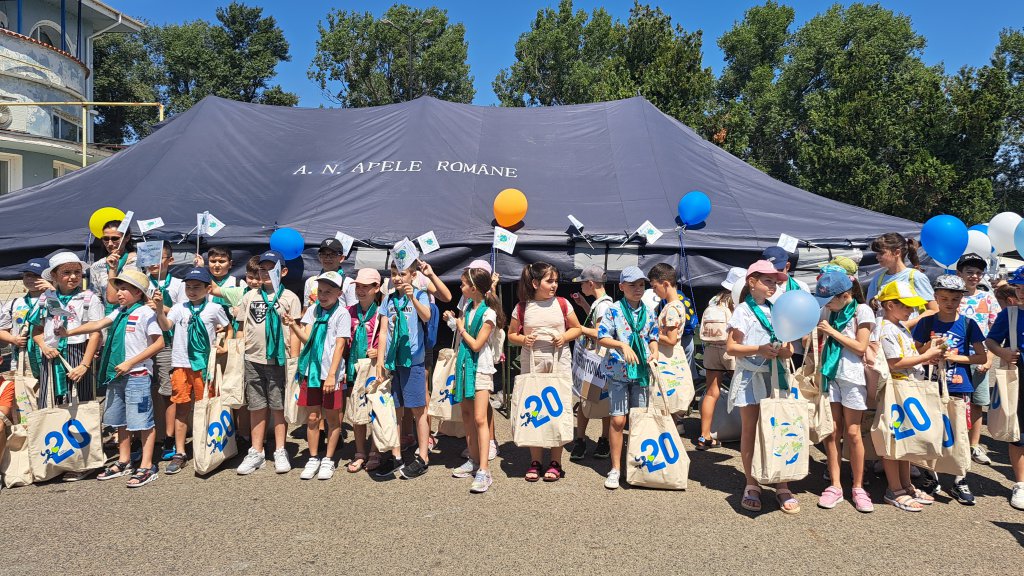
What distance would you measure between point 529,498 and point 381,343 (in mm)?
1515

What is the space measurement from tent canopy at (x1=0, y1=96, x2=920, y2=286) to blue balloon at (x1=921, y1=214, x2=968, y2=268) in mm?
964

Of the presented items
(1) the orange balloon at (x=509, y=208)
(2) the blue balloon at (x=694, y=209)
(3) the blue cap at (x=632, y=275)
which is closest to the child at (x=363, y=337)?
(3) the blue cap at (x=632, y=275)

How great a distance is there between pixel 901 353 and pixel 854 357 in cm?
30

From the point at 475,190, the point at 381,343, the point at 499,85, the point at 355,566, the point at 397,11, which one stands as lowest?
the point at 355,566

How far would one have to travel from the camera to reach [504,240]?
6473 millimetres

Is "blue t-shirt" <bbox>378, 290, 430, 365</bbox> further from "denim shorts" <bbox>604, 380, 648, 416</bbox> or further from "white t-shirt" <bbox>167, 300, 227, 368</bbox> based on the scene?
"denim shorts" <bbox>604, 380, 648, 416</bbox>

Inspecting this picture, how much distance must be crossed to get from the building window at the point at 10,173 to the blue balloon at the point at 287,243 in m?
14.1

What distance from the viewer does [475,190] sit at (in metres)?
7.82

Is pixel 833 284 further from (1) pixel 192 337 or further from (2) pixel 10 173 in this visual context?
(2) pixel 10 173

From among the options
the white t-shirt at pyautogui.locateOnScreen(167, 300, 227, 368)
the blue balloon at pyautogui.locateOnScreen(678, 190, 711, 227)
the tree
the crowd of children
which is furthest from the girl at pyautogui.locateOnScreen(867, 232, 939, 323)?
the tree

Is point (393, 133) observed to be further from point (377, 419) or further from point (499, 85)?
point (499, 85)

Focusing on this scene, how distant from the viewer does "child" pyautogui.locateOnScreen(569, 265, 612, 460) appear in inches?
186

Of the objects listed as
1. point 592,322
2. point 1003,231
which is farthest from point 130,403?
point 1003,231

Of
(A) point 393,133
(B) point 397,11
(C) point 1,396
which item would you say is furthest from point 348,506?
(B) point 397,11
